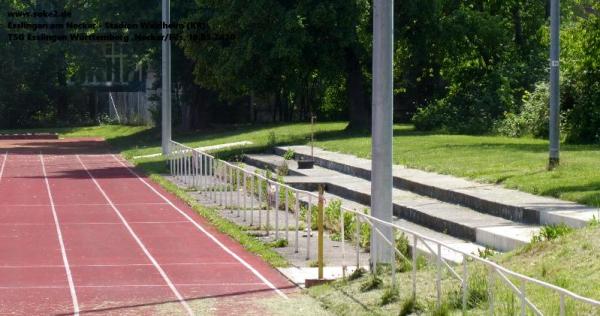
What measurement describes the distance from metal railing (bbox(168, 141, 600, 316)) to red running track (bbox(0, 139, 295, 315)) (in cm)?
93

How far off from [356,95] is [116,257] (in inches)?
1013

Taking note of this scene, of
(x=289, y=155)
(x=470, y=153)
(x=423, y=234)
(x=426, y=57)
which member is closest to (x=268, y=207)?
(x=423, y=234)

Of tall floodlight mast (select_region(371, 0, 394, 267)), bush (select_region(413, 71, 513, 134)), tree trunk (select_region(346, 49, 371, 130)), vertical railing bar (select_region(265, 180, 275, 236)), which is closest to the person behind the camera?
tall floodlight mast (select_region(371, 0, 394, 267))

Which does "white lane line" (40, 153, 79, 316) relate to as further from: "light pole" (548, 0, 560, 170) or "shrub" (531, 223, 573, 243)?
"light pole" (548, 0, 560, 170)

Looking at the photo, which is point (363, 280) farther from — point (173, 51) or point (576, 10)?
point (576, 10)

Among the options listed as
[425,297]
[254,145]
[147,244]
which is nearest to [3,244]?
[147,244]

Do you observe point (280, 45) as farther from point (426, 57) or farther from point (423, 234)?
point (423, 234)

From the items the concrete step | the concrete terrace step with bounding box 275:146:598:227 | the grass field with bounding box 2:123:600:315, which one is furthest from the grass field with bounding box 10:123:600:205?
the concrete step

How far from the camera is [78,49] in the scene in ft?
244

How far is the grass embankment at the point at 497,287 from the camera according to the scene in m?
10.7

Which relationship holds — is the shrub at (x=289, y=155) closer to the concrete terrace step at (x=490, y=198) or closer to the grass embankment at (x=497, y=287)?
the concrete terrace step at (x=490, y=198)

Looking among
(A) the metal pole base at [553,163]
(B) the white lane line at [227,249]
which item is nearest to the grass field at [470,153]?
(A) the metal pole base at [553,163]

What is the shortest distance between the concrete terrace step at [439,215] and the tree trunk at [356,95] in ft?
42.6

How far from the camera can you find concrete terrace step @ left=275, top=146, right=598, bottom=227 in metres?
17.3
